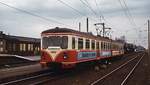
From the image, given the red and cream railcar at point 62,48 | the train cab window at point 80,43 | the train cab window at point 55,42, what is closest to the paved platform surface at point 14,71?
the red and cream railcar at point 62,48

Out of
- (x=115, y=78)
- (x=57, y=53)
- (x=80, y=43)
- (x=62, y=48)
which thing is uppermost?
(x=80, y=43)

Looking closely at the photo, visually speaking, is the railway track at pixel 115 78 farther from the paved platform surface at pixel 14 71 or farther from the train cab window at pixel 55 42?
the paved platform surface at pixel 14 71

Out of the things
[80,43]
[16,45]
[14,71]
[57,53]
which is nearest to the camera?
[57,53]

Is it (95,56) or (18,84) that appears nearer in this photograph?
(18,84)

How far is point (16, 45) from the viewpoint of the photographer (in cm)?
4297

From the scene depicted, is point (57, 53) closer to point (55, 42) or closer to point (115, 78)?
point (55, 42)

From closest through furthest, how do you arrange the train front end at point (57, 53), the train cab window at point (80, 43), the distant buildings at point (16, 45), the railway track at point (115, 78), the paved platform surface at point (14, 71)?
1. the railway track at point (115, 78)
2. the train front end at point (57, 53)
3. the paved platform surface at point (14, 71)
4. the train cab window at point (80, 43)
5. the distant buildings at point (16, 45)

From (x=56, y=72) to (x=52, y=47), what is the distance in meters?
2.83

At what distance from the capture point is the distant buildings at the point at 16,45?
4106 cm

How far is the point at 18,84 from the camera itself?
13.7m

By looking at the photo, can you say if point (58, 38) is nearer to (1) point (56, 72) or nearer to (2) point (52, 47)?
(2) point (52, 47)

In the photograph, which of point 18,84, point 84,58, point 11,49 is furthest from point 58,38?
point 11,49

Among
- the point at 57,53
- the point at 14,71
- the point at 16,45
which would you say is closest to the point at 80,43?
the point at 57,53

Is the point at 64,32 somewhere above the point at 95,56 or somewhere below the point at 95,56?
above
